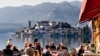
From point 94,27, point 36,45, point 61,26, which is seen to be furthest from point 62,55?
point 61,26

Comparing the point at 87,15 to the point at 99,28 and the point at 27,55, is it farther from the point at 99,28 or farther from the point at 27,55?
the point at 27,55

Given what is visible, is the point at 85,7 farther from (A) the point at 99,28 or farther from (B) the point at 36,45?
(B) the point at 36,45

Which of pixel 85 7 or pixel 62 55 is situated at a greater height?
pixel 85 7

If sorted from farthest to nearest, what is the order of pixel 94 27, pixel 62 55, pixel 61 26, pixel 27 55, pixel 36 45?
pixel 61 26
pixel 36 45
pixel 62 55
pixel 27 55
pixel 94 27

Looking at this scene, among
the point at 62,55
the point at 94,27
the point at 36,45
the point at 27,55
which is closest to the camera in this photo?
the point at 94,27

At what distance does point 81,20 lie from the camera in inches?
244

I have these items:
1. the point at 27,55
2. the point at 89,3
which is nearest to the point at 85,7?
the point at 89,3

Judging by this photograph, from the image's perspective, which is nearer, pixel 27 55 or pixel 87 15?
pixel 87 15

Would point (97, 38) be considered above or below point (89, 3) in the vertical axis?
below

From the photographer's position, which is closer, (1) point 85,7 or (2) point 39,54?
(1) point 85,7

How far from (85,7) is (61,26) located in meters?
188

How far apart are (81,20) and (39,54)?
8.32 meters

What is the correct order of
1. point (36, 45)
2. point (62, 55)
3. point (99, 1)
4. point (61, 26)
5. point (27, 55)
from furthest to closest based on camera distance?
point (61, 26)
point (36, 45)
point (62, 55)
point (27, 55)
point (99, 1)

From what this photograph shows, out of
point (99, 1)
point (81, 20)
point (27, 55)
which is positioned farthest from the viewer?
point (27, 55)
